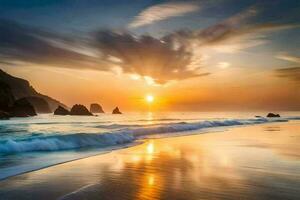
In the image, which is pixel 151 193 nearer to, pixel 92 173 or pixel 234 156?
pixel 92 173

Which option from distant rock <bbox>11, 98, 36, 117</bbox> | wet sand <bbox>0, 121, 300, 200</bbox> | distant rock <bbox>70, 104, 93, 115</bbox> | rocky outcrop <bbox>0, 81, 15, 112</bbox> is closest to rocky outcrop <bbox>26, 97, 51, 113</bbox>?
distant rock <bbox>70, 104, 93, 115</bbox>

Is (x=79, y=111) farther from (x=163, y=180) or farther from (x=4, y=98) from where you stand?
(x=163, y=180)

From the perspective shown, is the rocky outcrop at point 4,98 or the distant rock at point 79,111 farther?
the distant rock at point 79,111

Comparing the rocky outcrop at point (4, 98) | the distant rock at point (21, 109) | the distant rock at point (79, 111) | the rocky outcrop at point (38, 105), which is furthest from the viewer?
the rocky outcrop at point (38, 105)

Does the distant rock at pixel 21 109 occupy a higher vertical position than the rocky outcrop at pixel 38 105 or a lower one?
lower

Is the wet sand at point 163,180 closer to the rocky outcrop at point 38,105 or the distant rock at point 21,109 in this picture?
the distant rock at point 21,109

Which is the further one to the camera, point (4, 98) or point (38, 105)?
point (38, 105)

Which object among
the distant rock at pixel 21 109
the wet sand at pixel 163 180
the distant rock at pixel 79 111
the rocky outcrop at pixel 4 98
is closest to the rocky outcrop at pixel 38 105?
the distant rock at pixel 79 111

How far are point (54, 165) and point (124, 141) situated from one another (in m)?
11.1

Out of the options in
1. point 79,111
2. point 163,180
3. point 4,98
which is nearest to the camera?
point 163,180

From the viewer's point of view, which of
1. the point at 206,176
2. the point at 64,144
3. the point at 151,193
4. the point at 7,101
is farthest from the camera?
the point at 7,101

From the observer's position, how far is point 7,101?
93375 mm

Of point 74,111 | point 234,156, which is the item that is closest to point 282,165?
point 234,156

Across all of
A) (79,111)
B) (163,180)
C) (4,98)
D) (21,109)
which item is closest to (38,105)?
(79,111)
